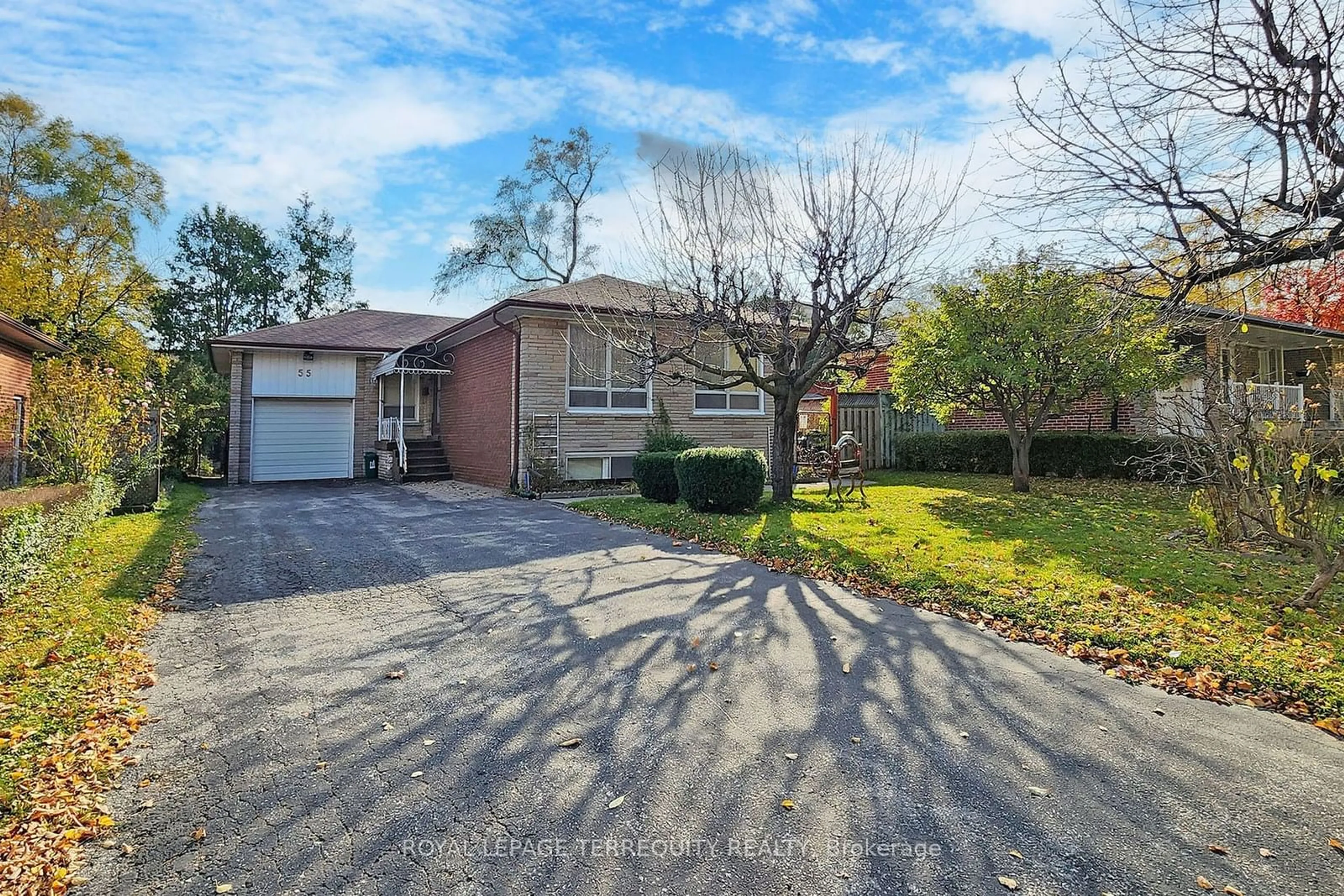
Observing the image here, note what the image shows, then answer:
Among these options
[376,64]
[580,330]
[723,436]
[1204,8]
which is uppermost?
[376,64]

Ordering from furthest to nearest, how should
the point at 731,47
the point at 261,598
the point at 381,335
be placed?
1. the point at 381,335
2. the point at 731,47
3. the point at 261,598

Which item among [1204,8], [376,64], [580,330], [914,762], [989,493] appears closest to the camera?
[914,762]

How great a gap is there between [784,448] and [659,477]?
2.28 metres

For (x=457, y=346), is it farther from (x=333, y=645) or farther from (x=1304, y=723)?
(x=1304, y=723)

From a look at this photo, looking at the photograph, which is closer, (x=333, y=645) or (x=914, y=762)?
(x=914, y=762)

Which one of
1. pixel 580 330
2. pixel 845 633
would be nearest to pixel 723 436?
pixel 580 330

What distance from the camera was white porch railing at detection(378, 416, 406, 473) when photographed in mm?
17266

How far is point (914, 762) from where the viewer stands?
303 centimetres

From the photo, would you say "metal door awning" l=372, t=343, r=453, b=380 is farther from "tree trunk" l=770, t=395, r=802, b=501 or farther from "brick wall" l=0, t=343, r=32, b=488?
"tree trunk" l=770, t=395, r=802, b=501

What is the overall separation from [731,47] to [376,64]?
15.1 ft

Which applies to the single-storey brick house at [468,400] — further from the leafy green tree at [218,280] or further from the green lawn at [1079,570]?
the leafy green tree at [218,280]

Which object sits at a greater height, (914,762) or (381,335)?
(381,335)

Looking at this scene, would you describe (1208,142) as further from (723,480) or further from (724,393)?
(724,393)

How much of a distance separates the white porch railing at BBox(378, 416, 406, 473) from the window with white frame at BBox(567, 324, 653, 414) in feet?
17.8
